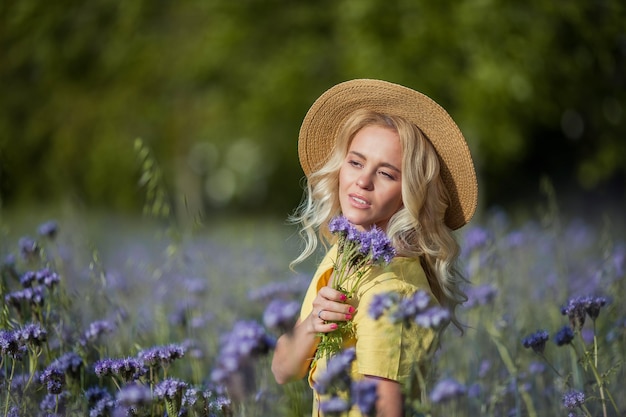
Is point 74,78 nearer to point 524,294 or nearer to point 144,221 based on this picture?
point 144,221

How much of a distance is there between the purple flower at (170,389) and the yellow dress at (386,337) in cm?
34

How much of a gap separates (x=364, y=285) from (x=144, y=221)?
985cm

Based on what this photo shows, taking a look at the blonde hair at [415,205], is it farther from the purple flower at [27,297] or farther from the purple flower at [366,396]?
the purple flower at [27,297]

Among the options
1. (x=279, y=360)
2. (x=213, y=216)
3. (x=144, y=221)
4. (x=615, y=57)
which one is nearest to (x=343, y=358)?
(x=279, y=360)

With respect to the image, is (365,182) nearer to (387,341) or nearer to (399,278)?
(399,278)

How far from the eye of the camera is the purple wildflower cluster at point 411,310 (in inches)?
67.6

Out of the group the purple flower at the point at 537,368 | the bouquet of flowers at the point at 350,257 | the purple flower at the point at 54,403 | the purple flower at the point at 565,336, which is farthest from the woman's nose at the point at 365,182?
the purple flower at the point at 537,368

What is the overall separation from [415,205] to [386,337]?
0.41m

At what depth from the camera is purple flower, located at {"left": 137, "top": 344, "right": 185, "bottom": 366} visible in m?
2.05

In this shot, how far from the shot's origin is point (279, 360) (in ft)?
7.41

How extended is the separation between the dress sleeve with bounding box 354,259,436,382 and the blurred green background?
5.32 meters

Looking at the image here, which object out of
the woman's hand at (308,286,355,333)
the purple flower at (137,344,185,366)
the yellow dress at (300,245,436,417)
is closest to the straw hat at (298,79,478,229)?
the yellow dress at (300,245,436,417)

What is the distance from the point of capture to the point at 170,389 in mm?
1978

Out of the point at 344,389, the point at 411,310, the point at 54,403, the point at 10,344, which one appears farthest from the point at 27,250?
the point at 411,310
